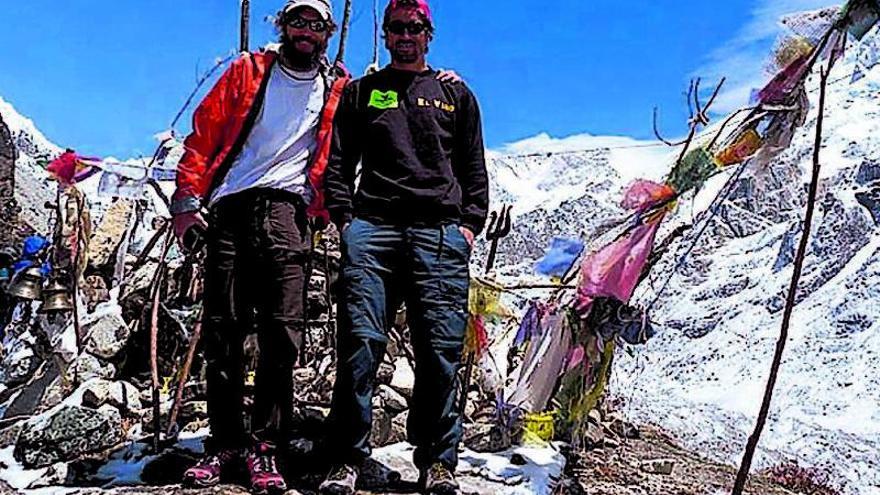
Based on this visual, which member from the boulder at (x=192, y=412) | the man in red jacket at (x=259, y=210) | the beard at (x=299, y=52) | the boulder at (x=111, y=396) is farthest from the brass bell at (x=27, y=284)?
the beard at (x=299, y=52)

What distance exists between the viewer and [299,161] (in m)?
3.45

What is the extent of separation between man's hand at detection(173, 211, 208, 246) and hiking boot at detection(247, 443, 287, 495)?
0.80m

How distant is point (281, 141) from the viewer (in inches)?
135

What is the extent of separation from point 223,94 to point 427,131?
28.9 inches

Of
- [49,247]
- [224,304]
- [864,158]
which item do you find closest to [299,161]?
[224,304]

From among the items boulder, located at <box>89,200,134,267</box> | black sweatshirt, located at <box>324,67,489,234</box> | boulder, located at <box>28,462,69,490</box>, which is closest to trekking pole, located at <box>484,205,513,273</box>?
black sweatshirt, located at <box>324,67,489,234</box>

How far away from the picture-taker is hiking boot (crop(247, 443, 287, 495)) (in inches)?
126

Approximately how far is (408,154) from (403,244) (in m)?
0.31

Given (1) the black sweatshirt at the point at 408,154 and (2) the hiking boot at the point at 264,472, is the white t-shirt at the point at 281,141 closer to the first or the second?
(1) the black sweatshirt at the point at 408,154

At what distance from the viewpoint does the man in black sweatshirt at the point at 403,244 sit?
10.6ft

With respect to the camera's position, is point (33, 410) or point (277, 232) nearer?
point (277, 232)

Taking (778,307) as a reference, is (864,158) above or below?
above

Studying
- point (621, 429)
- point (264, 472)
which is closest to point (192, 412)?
point (264, 472)

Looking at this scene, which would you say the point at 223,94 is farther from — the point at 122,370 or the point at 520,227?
the point at 520,227
